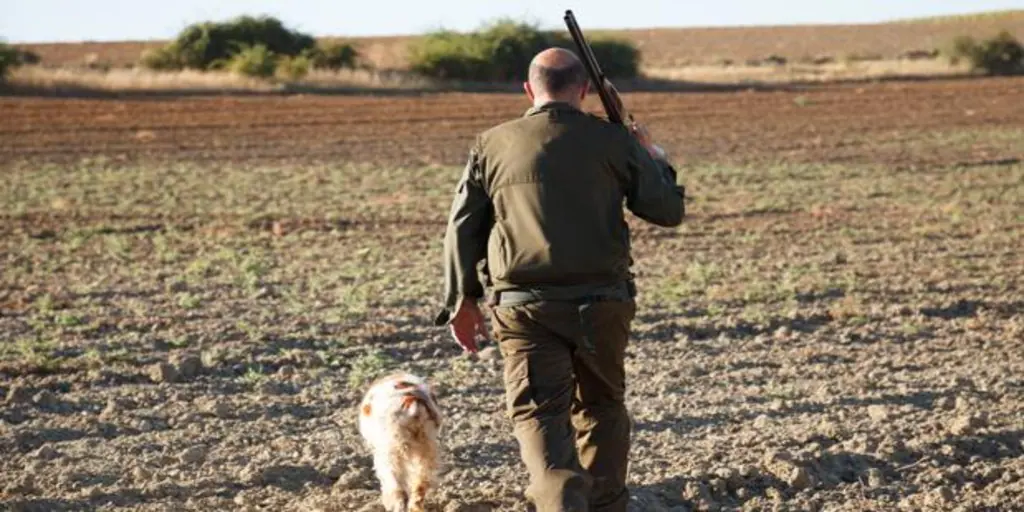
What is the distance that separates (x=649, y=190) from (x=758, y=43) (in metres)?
90.9

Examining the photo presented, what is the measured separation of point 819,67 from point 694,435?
2172 inches

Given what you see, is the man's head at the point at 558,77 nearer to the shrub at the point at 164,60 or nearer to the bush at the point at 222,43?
the bush at the point at 222,43

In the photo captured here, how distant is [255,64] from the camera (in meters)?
50.4

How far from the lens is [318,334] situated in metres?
11.4

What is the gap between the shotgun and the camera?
6.23 meters

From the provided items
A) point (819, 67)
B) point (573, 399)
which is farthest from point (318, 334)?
point (819, 67)

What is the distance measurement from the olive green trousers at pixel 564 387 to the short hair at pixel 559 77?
29.6 inches

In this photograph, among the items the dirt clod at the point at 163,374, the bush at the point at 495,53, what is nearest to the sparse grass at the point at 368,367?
the dirt clod at the point at 163,374

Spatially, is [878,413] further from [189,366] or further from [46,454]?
[46,454]

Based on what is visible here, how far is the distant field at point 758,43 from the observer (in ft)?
243

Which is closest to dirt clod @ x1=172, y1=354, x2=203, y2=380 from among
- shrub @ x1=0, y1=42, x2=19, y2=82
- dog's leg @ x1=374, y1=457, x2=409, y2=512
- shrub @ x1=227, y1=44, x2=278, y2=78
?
dog's leg @ x1=374, y1=457, x2=409, y2=512

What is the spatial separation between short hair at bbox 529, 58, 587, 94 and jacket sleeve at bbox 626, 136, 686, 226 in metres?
0.28

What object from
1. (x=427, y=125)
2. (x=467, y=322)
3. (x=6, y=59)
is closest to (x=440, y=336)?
(x=467, y=322)

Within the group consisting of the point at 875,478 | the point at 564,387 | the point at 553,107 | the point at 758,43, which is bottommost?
the point at 758,43
